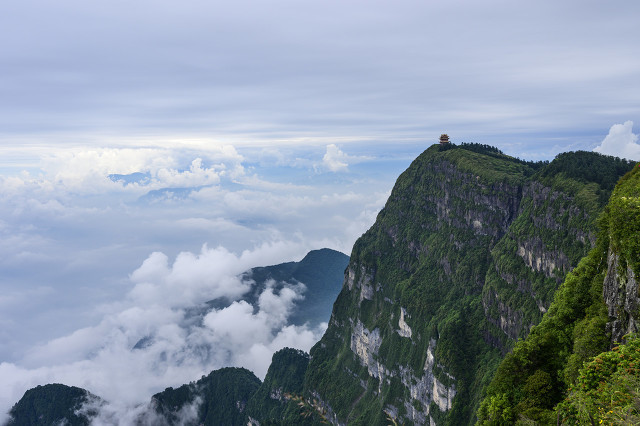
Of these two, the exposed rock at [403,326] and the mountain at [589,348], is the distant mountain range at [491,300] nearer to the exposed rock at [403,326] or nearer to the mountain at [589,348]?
the mountain at [589,348]

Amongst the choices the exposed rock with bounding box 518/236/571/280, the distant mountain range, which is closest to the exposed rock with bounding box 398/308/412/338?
the distant mountain range

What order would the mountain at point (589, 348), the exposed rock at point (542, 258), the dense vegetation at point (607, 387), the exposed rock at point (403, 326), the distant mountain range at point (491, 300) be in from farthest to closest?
the exposed rock at point (403, 326) < the exposed rock at point (542, 258) < the distant mountain range at point (491, 300) < the mountain at point (589, 348) < the dense vegetation at point (607, 387)

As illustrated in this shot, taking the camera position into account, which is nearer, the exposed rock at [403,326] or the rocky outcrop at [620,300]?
the rocky outcrop at [620,300]

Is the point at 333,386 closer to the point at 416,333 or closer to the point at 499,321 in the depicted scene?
the point at 416,333

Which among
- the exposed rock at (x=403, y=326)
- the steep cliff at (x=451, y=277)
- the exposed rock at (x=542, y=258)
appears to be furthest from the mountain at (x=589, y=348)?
the exposed rock at (x=403, y=326)

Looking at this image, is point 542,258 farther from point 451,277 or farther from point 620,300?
point 620,300

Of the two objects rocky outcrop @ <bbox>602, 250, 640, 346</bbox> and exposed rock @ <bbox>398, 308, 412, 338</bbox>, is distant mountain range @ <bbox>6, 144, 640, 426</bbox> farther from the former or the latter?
exposed rock @ <bbox>398, 308, 412, 338</bbox>

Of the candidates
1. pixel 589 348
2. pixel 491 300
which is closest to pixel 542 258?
pixel 491 300
